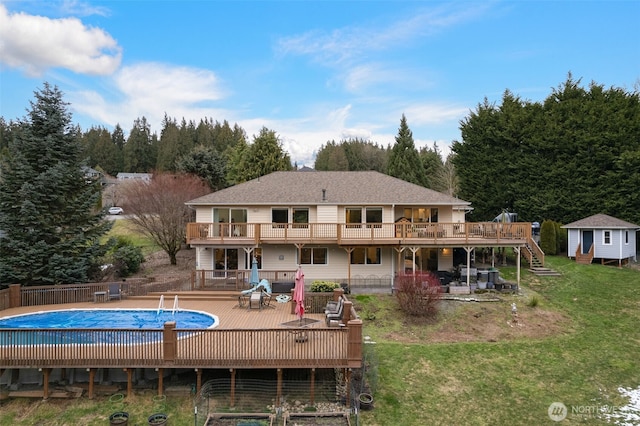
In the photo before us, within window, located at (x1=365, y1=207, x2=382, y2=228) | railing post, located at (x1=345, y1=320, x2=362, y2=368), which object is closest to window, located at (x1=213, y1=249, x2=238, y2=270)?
window, located at (x1=365, y1=207, x2=382, y2=228)

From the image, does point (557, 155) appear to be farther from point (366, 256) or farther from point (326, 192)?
point (326, 192)

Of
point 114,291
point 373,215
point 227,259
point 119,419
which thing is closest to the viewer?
point 119,419

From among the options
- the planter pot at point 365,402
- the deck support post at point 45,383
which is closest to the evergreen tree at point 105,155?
the deck support post at point 45,383

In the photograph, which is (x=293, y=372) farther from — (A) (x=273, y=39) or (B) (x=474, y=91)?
(B) (x=474, y=91)

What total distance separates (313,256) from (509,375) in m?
11.4

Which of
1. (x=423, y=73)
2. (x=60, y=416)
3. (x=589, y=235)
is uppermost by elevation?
(x=423, y=73)

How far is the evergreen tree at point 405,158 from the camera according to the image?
43.9 metres

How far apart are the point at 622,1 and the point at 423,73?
38.3ft

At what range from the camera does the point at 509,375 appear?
11812 mm

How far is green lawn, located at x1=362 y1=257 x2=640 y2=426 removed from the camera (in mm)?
10031

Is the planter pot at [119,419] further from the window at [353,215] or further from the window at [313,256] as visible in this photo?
the window at [353,215]

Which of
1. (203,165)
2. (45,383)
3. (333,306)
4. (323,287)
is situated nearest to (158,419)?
(45,383)

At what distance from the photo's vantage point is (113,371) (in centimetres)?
1051

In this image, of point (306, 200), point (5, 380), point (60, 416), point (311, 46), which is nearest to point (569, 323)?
point (306, 200)
